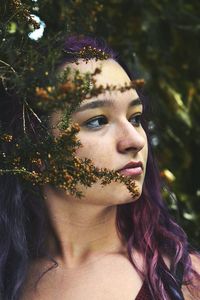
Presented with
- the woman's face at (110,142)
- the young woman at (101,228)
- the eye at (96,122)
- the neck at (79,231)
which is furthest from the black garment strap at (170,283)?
the eye at (96,122)

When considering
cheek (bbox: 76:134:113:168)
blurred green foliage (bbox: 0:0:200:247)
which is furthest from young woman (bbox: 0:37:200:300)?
blurred green foliage (bbox: 0:0:200:247)

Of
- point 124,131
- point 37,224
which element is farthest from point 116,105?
point 37,224

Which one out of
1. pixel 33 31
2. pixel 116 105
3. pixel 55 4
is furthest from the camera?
pixel 55 4

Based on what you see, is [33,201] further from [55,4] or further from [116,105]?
[55,4]

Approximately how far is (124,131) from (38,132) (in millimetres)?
292

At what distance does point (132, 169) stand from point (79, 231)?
38 cm

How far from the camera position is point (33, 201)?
105 inches

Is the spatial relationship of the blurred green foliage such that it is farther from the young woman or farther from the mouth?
the mouth

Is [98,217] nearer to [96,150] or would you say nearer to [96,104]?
[96,150]

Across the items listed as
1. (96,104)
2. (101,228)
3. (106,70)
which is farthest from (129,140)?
(101,228)

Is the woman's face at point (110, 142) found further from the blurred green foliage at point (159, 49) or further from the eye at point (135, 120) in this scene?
the blurred green foliage at point (159, 49)

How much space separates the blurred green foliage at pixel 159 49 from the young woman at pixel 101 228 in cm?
18

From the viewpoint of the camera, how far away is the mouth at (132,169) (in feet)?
7.50

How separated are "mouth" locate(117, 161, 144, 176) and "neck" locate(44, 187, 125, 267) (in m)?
0.24
